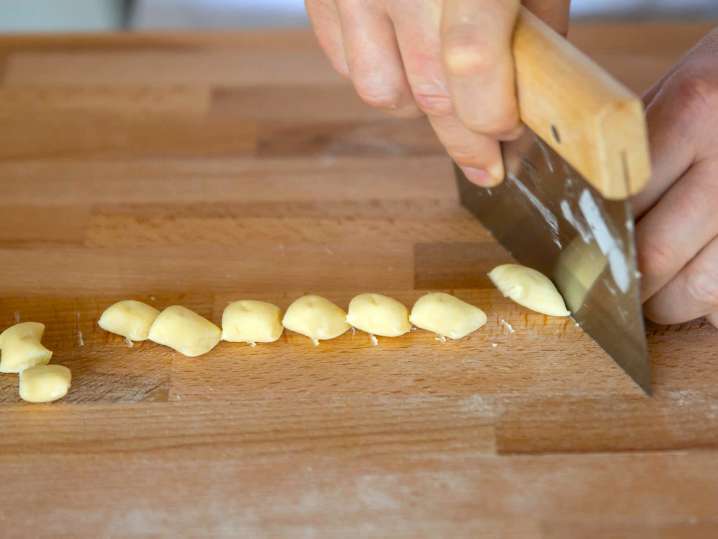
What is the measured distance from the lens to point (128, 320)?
0.96m

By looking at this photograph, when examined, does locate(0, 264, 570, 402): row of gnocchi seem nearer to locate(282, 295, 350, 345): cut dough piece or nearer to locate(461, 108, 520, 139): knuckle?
locate(282, 295, 350, 345): cut dough piece

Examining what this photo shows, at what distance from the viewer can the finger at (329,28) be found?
0.94 meters

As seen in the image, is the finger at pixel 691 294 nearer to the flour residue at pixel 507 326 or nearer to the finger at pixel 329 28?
the flour residue at pixel 507 326

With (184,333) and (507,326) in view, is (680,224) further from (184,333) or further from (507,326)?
(184,333)

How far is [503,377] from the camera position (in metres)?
0.91

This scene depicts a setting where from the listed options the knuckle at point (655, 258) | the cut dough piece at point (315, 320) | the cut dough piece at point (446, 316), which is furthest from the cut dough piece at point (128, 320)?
the knuckle at point (655, 258)

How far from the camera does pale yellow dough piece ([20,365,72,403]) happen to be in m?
0.89

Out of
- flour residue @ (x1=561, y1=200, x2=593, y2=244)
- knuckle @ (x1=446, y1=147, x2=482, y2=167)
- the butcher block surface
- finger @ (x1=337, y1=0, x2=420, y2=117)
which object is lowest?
the butcher block surface

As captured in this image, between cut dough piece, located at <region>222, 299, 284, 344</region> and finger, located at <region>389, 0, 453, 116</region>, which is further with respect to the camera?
cut dough piece, located at <region>222, 299, 284, 344</region>

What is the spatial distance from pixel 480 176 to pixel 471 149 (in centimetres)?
6

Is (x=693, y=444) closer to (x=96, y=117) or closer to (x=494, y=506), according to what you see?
(x=494, y=506)

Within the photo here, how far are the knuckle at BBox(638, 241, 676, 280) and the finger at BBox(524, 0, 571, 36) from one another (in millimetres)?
245

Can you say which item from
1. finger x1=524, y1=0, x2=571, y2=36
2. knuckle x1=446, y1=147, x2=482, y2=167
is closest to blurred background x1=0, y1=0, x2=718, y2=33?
finger x1=524, y1=0, x2=571, y2=36

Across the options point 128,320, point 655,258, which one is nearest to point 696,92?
point 655,258
